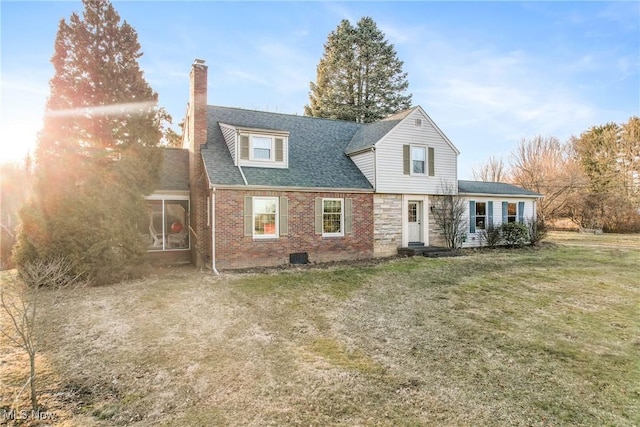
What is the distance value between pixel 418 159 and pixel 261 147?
7.20 metres

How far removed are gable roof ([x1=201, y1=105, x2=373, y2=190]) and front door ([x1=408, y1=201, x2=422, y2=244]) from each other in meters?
2.79

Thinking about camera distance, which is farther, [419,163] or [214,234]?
[419,163]

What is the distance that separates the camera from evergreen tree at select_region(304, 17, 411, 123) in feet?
101

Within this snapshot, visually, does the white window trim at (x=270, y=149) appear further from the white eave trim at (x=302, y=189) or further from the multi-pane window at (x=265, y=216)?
the multi-pane window at (x=265, y=216)

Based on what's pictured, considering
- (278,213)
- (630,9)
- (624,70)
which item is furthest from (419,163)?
(624,70)

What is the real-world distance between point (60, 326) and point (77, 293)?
2.70 meters

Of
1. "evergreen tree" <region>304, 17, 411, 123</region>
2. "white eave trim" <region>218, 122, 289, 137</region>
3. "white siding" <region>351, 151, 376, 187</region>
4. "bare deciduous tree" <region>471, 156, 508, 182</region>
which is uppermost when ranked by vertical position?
"evergreen tree" <region>304, 17, 411, 123</region>

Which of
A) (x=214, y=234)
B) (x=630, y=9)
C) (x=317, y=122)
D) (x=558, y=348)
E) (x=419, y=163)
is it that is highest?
(x=630, y=9)

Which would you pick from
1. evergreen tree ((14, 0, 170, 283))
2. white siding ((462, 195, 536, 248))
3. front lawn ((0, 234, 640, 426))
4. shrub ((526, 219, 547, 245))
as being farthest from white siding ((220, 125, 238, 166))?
shrub ((526, 219, 547, 245))

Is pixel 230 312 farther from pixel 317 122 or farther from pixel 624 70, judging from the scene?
pixel 624 70

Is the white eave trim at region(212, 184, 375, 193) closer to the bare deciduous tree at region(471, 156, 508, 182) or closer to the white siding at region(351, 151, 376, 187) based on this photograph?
the white siding at region(351, 151, 376, 187)

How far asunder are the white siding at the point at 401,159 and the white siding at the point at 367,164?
0.72 ft

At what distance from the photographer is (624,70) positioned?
617 inches

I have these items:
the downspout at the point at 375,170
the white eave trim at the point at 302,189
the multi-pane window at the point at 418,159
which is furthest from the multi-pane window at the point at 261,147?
the multi-pane window at the point at 418,159
